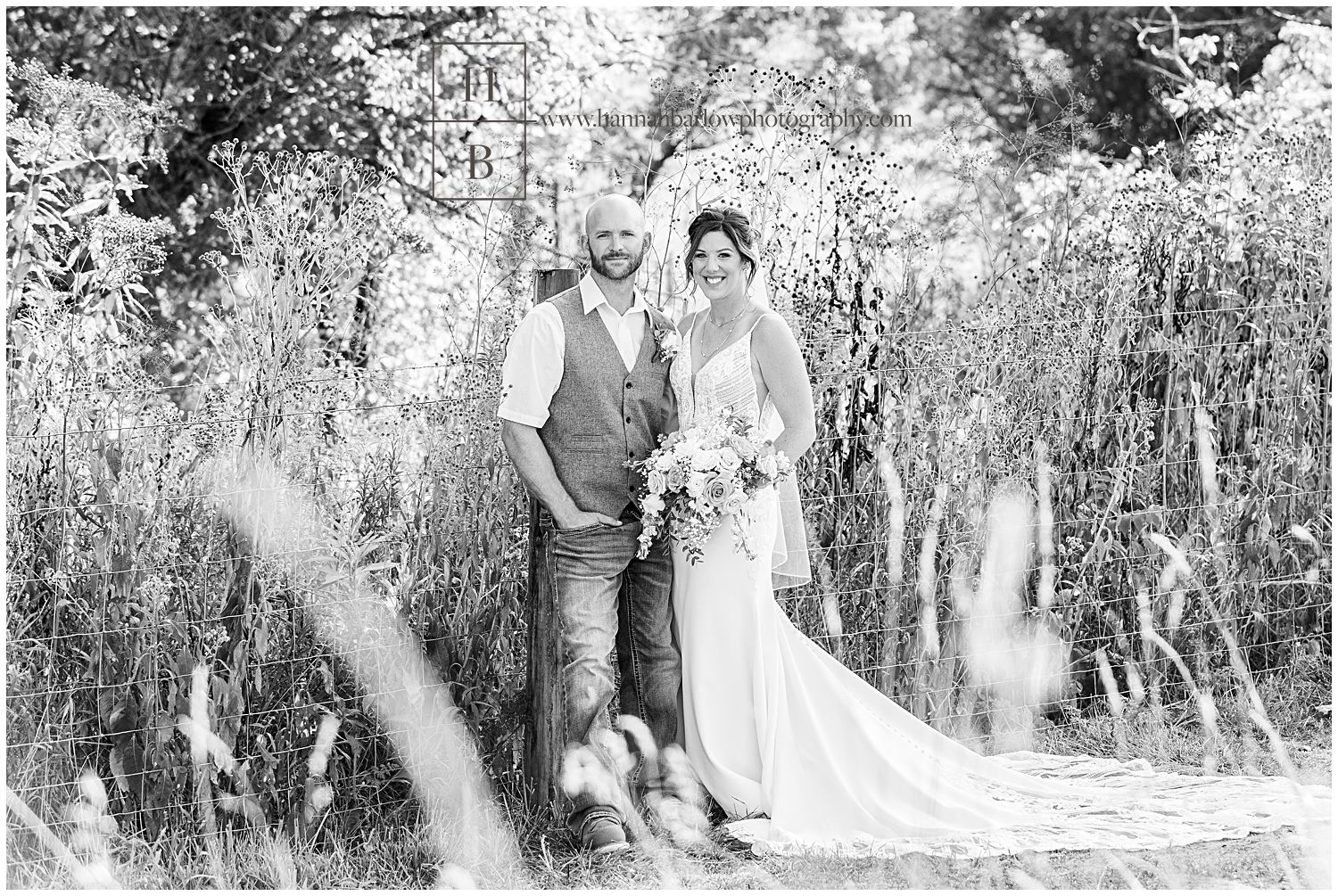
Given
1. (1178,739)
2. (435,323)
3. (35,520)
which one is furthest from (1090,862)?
(435,323)

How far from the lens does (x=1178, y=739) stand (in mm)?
4410

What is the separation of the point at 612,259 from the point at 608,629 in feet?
3.40

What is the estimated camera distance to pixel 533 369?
11.4 feet

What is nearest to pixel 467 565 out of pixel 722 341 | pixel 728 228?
pixel 722 341

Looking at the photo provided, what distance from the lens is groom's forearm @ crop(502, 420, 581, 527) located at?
347 centimetres

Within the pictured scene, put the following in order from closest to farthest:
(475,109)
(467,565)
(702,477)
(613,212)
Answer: (702,477) < (613,212) < (467,565) < (475,109)

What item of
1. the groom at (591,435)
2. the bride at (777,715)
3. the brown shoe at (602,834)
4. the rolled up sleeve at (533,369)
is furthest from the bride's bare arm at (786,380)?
the brown shoe at (602,834)

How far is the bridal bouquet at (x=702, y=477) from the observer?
341 cm

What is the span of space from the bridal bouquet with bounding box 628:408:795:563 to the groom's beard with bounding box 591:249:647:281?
1.54 ft

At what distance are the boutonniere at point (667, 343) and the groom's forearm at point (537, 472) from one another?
432mm

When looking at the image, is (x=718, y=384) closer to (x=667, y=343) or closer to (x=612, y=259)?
A: (x=667, y=343)

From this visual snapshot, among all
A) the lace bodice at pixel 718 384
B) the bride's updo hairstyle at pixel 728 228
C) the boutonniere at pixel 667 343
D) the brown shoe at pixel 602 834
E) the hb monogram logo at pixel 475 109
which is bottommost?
the brown shoe at pixel 602 834

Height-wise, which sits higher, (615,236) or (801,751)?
(615,236)

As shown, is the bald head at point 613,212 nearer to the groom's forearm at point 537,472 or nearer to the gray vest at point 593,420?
the gray vest at point 593,420
